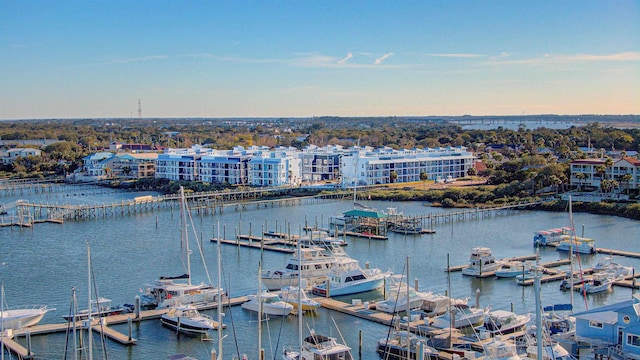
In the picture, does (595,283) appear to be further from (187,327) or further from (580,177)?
(580,177)

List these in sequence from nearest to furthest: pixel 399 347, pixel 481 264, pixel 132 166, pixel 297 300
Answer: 1. pixel 399 347
2. pixel 297 300
3. pixel 481 264
4. pixel 132 166

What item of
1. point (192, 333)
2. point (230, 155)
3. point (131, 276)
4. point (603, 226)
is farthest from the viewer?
point (230, 155)

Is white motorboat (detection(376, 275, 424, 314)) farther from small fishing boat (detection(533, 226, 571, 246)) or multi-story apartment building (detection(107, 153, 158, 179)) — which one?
multi-story apartment building (detection(107, 153, 158, 179))

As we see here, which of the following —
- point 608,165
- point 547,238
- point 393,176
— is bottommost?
point 547,238

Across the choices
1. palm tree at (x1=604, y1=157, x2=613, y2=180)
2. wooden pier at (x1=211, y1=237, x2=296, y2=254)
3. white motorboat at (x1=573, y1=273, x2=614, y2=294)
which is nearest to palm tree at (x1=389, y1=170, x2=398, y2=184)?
palm tree at (x1=604, y1=157, x2=613, y2=180)

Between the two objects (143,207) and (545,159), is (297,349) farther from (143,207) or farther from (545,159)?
(545,159)

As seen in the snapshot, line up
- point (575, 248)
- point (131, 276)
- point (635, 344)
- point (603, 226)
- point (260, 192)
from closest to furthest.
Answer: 1. point (635, 344)
2. point (131, 276)
3. point (575, 248)
4. point (603, 226)
5. point (260, 192)

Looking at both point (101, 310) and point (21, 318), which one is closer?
point (21, 318)

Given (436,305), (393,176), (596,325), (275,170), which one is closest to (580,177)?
(393,176)

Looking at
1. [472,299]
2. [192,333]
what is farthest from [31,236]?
[472,299]
